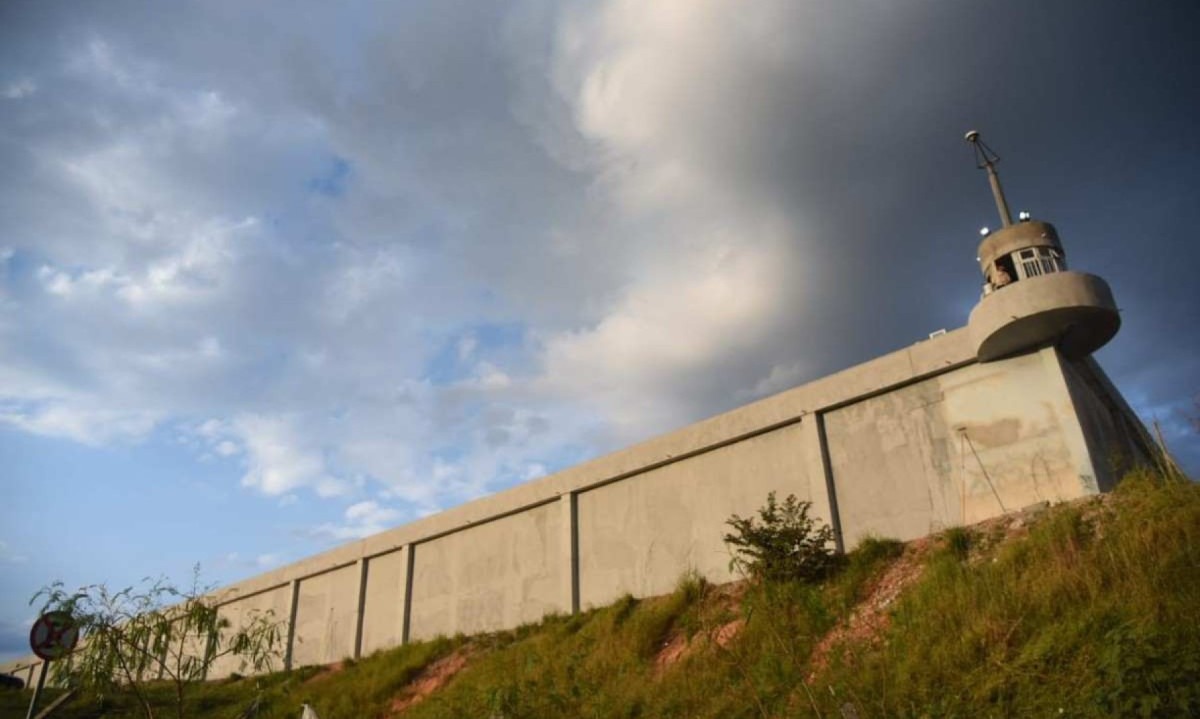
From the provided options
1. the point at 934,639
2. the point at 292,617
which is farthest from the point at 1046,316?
the point at 292,617

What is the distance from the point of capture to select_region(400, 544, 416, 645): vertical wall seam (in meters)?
21.4

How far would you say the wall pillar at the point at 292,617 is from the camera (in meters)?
25.0

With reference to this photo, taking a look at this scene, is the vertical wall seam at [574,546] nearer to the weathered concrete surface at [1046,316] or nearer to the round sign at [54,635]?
the weathered concrete surface at [1046,316]

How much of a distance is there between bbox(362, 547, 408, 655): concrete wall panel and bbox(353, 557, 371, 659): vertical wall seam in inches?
3.4

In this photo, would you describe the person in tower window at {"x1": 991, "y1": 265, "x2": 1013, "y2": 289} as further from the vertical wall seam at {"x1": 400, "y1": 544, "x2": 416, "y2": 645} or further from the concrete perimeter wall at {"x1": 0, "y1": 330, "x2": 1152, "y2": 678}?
the vertical wall seam at {"x1": 400, "y1": 544, "x2": 416, "y2": 645}

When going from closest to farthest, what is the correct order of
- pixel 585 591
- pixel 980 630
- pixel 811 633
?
pixel 980 630
pixel 811 633
pixel 585 591

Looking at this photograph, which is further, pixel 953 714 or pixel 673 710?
pixel 673 710

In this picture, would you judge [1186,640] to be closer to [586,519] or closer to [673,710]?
[673,710]

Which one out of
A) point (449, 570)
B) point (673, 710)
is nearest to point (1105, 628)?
point (673, 710)

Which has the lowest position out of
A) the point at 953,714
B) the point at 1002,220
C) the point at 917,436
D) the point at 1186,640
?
the point at 953,714

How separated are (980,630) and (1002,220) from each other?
8.91 metres

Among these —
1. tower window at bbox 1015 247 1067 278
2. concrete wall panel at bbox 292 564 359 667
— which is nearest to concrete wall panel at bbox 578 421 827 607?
tower window at bbox 1015 247 1067 278

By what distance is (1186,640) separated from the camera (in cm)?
698

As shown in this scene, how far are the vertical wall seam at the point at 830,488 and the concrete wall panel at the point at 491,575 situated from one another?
258 inches
